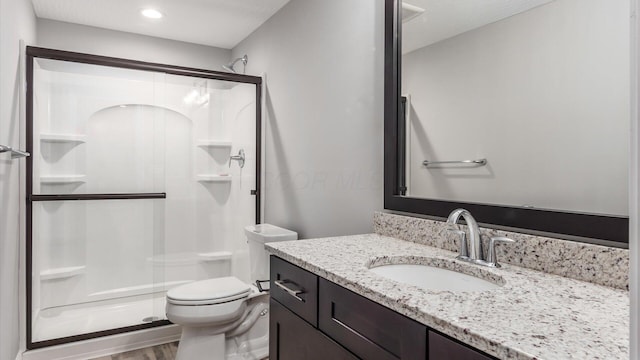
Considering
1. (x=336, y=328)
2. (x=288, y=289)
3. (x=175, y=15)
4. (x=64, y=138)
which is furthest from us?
(x=175, y=15)

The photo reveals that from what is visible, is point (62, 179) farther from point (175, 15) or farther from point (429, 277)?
point (429, 277)

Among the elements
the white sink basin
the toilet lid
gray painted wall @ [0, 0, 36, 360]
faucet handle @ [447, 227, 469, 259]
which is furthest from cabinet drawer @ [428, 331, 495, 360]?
gray painted wall @ [0, 0, 36, 360]

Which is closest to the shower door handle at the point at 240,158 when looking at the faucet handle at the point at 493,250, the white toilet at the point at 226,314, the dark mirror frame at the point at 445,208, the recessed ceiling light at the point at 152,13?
the white toilet at the point at 226,314

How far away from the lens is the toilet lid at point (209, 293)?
6.73 ft

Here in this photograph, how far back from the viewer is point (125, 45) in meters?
3.35

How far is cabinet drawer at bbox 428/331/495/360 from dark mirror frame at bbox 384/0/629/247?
566mm

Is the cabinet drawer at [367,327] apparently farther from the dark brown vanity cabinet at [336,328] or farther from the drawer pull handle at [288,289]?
the drawer pull handle at [288,289]

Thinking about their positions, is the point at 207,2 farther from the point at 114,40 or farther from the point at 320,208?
the point at 320,208

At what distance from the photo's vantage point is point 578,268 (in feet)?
3.32

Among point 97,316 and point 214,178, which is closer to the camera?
point 97,316

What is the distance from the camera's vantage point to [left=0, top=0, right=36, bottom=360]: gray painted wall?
183cm

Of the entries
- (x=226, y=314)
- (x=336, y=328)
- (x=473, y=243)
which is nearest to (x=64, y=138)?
(x=226, y=314)

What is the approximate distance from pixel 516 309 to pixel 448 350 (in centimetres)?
18

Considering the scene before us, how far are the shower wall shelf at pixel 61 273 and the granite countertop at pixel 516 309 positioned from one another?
2.14m
